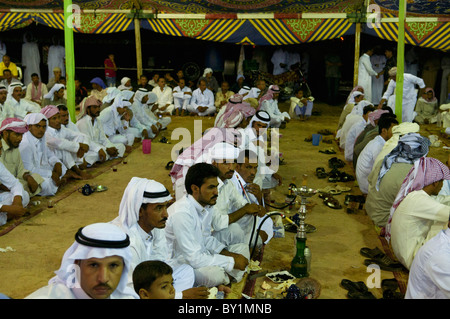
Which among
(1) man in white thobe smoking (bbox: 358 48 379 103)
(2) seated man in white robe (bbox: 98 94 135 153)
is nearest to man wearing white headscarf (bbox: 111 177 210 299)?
(2) seated man in white robe (bbox: 98 94 135 153)

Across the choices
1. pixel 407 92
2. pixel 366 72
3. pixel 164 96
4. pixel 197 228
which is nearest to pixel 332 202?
pixel 197 228

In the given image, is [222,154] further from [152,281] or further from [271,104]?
[271,104]

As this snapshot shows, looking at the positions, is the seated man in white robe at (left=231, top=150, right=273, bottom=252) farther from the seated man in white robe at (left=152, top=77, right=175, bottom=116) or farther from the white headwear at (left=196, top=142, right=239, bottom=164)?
the seated man in white robe at (left=152, top=77, right=175, bottom=116)

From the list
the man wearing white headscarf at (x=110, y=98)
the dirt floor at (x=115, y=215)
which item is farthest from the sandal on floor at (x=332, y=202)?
the man wearing white headscarf at (x=110, y=98)

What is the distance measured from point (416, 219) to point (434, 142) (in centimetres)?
620

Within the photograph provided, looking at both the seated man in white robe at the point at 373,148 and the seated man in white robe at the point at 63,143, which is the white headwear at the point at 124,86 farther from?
the seated man in white robe at the point at 373,148

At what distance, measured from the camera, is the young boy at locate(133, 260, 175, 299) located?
298 cm

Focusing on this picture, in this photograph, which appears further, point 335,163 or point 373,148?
point 335,163

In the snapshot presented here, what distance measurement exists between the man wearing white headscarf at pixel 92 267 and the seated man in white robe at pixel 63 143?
5.05 metres

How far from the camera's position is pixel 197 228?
4156 millimetres

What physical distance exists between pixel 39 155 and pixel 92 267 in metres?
4.83

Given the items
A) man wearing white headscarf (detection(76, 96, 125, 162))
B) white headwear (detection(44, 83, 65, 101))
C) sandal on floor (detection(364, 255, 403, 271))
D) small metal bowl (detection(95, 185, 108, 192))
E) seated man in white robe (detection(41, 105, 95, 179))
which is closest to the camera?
sandal on floor (detection(364, 255, 403, 271))

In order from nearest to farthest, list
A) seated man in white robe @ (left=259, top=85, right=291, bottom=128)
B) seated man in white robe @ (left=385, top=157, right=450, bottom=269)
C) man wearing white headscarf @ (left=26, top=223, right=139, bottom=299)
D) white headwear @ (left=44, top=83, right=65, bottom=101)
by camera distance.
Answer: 1. man wearing white headscarf @ (left=26, top=223, right=139, bottom=299)
2. seated man in white robe @ (left=385, top=157, right=450, bottom=269)
3. white headwear @ (left=44, top=83, right=65, bottom=101)
4. seated man in white robe @ (left=259, top=85, right=291, bottom=128)

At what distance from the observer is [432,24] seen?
41.7 feet
